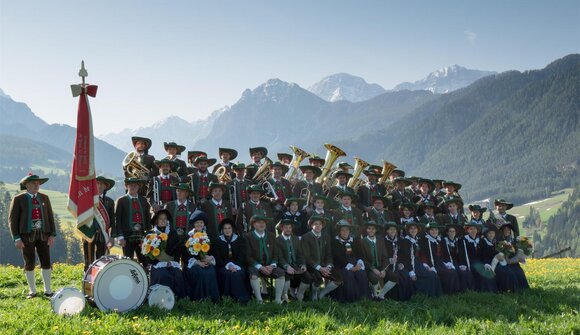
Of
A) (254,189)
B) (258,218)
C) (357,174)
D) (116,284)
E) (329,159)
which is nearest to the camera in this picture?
(116,284)

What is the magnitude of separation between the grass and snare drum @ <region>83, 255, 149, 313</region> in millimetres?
242

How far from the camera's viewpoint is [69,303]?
9.95 m

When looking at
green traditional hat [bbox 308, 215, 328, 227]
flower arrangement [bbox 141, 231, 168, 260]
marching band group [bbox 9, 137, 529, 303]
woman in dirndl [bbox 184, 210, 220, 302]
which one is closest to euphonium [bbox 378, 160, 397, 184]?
marching band group [bbox 9, 137, 529, 303]

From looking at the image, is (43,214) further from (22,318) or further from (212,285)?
(212,285)

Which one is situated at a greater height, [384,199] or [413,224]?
[384,199]

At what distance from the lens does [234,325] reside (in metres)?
9.55

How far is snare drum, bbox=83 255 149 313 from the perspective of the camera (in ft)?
32.7

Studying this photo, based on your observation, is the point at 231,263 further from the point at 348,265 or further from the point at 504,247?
the point at 504,247

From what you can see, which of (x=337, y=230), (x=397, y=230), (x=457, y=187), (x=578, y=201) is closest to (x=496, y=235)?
(x=457, y=187)

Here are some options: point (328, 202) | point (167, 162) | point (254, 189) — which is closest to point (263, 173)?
point (254, 189)

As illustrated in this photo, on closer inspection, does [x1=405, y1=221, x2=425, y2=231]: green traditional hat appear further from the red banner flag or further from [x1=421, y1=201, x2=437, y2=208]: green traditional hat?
the red banner flag

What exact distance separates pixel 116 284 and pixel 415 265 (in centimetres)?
772

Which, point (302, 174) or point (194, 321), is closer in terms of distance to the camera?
point (194, 321)

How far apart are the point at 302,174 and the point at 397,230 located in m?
3.30
